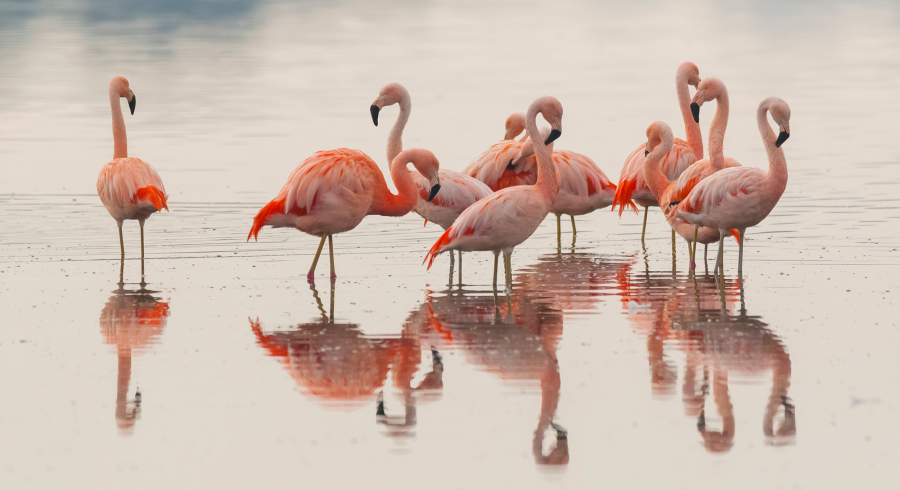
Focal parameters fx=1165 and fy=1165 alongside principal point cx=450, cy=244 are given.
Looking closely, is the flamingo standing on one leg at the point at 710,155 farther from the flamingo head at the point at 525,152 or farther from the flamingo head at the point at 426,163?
the flamingo head at the point at 426,163

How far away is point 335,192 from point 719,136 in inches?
128

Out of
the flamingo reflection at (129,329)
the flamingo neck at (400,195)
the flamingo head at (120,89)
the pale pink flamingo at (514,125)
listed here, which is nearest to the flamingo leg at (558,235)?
the pale pink flamingo at (514,125)

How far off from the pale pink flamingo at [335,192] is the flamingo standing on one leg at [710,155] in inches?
81.7

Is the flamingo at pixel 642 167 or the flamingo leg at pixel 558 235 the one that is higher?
the flamingo at pixel 642 167

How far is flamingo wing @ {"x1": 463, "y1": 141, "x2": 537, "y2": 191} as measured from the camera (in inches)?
404

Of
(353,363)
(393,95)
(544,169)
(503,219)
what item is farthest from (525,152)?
(353,363)

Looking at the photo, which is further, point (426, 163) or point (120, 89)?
point (120, 89)

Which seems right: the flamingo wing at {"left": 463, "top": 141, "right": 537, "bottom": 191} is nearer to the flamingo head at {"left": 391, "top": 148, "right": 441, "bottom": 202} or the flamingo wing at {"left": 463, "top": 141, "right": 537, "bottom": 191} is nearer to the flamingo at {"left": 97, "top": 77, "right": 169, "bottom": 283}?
the flamingo head at {"left": 391, "top": 148, "right": 441, "bottom": 202}

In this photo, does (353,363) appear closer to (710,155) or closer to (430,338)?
(430,338)

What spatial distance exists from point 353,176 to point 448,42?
28.1 meters

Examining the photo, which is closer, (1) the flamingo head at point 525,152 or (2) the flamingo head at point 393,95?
(2) the flamingo head at point 393,95

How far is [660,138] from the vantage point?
946 cm

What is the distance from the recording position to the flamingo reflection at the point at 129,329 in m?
5.47

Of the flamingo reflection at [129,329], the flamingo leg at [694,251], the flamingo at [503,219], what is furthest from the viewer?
the flamingo leg at [694,251]
